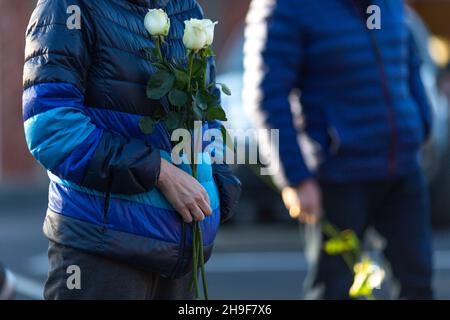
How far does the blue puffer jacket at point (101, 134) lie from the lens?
275 cm

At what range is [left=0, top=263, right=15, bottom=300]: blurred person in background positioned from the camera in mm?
3191

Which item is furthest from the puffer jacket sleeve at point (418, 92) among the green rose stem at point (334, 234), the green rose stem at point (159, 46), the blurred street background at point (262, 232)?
the blurred street background at point (262, 232)

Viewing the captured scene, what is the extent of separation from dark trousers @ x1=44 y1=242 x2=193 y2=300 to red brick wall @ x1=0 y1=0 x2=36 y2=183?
1231cm

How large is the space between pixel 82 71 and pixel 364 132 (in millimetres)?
1532

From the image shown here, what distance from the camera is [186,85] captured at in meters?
2.82

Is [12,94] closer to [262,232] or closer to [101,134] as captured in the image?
[262,232]

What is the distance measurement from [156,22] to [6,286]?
94cm

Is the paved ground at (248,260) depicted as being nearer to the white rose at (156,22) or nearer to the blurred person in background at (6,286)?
the blurred person in background at (6,286)

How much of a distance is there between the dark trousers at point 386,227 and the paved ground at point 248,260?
3.01 m

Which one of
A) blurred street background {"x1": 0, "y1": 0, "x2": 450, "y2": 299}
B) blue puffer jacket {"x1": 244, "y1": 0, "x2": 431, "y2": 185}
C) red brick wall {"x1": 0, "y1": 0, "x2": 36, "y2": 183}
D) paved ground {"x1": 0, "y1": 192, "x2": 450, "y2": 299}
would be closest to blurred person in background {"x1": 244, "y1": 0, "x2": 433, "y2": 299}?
blue puffer jacket {"x1": 244, "y1": 0, "x2": 431, "y2": 185}

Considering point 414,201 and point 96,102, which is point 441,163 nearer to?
point 414,201

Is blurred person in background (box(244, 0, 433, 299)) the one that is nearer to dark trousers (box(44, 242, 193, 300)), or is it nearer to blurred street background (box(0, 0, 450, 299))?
dark trousers (box(44, 242, 193, 300))

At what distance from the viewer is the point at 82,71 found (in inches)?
110
